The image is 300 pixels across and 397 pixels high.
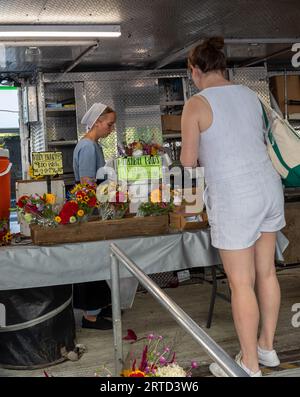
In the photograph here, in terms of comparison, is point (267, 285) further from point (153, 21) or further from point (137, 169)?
point (153, 21)

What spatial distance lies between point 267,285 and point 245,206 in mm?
548

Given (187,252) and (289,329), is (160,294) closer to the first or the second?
(187,252)

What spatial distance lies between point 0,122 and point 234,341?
5982 mm

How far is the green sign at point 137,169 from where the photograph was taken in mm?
3314

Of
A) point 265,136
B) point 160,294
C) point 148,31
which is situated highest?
point 148,31

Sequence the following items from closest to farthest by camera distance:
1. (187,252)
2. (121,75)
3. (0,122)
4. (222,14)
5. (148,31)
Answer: (187,252) → (222,14) → (148,31) → (121,75) → (0,122)

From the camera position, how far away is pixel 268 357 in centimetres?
307

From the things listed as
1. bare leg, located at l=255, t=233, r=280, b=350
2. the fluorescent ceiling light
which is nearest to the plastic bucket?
bare leg, located at l=255, t=233, r=280, b=350

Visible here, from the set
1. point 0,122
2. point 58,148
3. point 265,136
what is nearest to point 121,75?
point 58,148

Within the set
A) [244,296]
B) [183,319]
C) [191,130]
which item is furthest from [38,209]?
[183,319]

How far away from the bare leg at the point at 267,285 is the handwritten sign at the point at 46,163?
1.38m

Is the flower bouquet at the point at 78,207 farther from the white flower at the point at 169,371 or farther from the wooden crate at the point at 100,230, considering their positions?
the white flower at the point at 169,371

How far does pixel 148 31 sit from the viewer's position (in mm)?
5648
